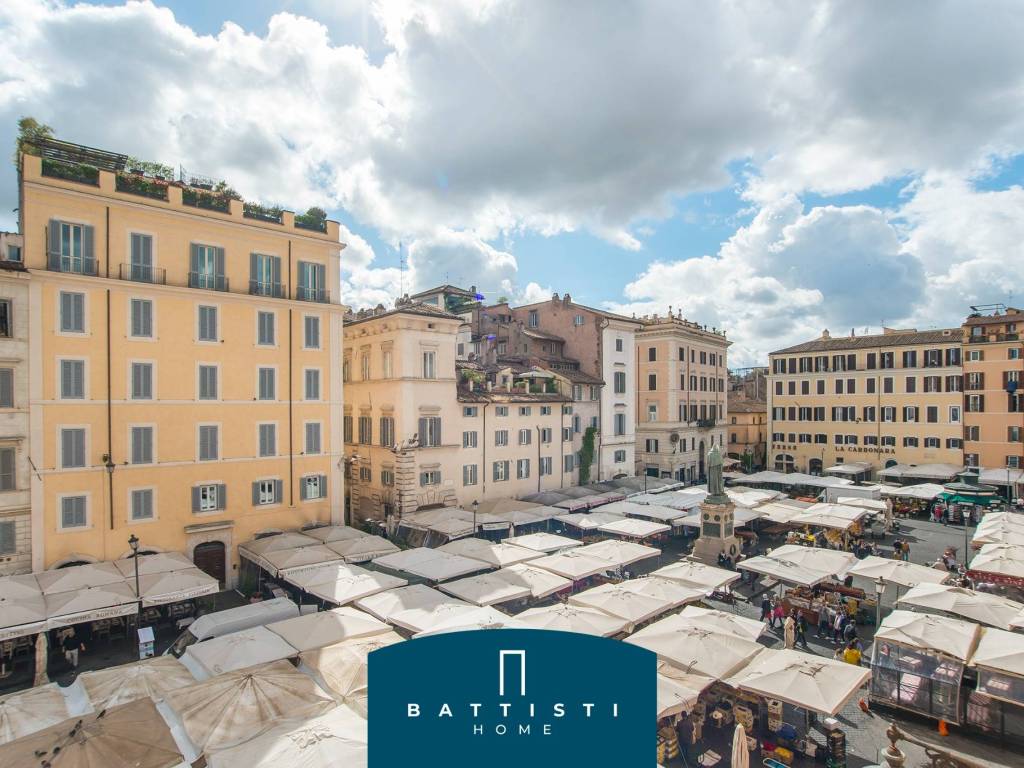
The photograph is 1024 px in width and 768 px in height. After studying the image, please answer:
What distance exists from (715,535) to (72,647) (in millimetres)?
23542

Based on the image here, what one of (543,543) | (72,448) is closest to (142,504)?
(72,448)

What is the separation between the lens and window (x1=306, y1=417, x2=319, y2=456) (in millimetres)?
27578

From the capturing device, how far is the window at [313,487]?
89.6 feet

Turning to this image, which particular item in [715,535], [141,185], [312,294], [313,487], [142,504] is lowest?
[715,535]

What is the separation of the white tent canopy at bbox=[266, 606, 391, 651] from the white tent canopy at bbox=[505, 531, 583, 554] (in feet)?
30.1

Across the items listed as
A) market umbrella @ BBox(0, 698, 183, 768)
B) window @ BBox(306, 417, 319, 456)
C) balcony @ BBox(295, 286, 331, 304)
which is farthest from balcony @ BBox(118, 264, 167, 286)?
market umbrella @ BBox(0, 698, 183, 768)

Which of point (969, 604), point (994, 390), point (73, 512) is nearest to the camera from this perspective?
point (969, 604)

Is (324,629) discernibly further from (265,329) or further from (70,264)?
(70,264)

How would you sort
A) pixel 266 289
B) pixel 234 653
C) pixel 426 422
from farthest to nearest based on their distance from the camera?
pixel 426 422, pixel 266 289, pixel 234 653

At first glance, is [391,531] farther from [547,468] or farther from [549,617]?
[549,617]

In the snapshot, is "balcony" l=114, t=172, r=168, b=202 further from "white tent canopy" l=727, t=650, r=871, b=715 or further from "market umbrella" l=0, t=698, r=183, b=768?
"white tent canopy" l=727, t=650, r=871, b=715

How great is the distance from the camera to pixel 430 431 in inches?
1286

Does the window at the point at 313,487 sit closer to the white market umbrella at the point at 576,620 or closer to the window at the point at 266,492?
the window at the point at 266,492

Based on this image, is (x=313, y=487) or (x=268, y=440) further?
(x=313, y=487)
